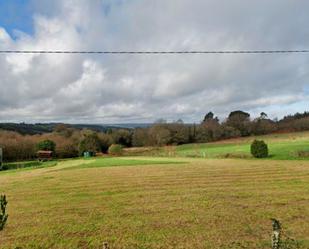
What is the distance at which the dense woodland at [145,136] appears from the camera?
6450 centimetres

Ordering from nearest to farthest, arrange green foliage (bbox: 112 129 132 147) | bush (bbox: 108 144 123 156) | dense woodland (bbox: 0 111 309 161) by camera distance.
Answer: bush (bbox: 108 144 123 156) < dense woodland (bbox: 0 111 309 161) < green foliage (bbox: 112 129 132 147)

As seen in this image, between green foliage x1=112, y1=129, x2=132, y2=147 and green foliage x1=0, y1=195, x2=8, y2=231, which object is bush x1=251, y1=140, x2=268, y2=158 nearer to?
green foliage x1=0, y1=195, x2=8, y2=231

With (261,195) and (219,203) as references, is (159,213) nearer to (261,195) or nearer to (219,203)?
(219,203)

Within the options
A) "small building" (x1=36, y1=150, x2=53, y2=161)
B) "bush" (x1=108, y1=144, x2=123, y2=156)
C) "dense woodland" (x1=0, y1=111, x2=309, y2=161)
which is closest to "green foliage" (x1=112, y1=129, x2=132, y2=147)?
"dense woodland" (x1=0, y1=111, x2=309, y2=161)

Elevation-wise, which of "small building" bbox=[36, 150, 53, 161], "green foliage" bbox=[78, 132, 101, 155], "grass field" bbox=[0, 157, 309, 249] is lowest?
"grass field" bbox=[0, 157, 309, 249]

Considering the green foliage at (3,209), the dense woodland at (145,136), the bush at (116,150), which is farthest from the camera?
the dense woodland at (145,136)

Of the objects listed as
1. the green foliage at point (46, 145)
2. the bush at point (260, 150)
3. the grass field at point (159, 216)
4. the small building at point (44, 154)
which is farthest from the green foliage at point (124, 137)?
the grass field at point (159, 216)

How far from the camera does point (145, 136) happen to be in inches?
2879

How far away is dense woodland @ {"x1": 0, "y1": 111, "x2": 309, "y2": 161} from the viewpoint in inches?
2539

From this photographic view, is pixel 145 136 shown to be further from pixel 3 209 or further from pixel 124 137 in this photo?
pixel 3 209

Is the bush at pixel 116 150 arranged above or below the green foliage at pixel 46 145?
below

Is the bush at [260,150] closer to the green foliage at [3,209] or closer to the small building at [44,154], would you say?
the green foliage at [3,209]

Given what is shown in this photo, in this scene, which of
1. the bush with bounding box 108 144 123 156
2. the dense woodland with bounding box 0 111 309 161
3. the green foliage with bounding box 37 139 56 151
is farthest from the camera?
the dense woodland with bounding box 0 111 309 161

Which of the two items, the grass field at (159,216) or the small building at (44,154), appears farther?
the small building at (44,154)
